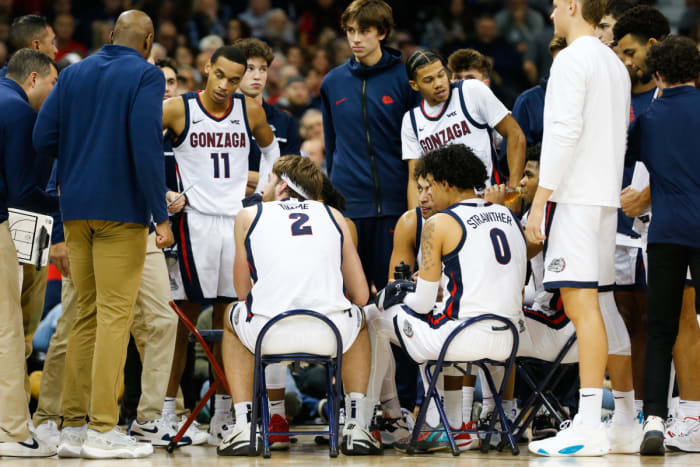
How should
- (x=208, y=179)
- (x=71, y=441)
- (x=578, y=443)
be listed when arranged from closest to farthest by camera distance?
(x=578, y=443) < (x=71, y=441) < (x=208, y=179)

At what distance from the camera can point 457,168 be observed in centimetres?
552

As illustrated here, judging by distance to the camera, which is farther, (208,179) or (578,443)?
(208,179)

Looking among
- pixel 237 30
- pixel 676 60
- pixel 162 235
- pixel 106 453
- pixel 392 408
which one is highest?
pixel 237 30

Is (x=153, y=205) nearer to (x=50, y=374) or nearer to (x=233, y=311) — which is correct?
(x=233, y=311)

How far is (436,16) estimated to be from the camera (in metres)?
14.5

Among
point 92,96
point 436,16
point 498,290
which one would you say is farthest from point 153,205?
point 436,16

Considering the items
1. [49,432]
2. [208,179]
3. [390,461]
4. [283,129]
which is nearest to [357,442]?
[390,461]

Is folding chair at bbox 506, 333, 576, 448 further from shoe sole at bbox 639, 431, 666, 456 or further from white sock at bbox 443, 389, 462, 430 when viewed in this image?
shoe sole at bbox 639, 431, 666, 456

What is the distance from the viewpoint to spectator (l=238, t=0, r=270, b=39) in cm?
1407

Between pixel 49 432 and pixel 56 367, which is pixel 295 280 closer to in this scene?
pixel 56 367

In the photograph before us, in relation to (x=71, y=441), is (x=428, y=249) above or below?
above

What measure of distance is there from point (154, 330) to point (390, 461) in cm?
189

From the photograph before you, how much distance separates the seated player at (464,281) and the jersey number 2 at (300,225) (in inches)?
22.8

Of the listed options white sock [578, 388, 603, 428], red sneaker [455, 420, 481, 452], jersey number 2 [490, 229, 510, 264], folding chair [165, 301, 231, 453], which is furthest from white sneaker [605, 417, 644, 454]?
folding chair [165, 301, 231, 453]
